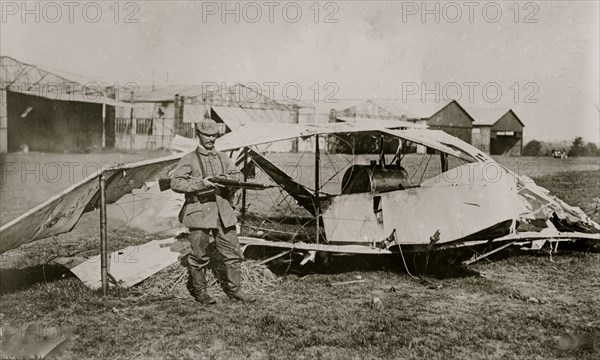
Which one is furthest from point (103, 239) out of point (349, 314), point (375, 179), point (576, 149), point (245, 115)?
point (576, 149)

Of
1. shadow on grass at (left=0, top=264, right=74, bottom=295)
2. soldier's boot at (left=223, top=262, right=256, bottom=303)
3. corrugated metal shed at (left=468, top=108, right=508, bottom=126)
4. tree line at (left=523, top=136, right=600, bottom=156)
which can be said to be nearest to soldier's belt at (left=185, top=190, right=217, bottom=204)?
soldier's boot at (left=223, top=262, right=256, bottom=303)

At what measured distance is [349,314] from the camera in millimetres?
5984

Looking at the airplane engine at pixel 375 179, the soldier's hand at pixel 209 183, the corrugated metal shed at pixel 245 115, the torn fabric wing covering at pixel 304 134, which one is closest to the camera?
the soldier's hand at pixel 209 183

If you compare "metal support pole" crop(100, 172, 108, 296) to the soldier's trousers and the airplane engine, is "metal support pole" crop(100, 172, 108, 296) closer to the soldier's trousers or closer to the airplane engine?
the soldier's trousers

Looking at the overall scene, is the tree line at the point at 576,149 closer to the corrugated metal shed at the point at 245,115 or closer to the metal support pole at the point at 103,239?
the corrugated metal shed at the point at 245,115

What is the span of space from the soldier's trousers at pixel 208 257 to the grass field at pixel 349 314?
0.93 feet

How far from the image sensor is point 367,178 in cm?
888

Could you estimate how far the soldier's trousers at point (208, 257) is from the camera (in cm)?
636

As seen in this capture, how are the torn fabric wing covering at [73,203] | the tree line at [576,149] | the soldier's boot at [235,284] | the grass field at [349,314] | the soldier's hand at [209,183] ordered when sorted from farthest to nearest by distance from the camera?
the tree line at [576,149] < the soldier's boot at [235,284] < the soldier's hand at [209,183] < the torn fabric wing covering at [73,203] < the grass field at [349,314]

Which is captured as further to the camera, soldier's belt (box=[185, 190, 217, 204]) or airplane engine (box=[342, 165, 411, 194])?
airplane engine (box=[342, 165, 411, 194])

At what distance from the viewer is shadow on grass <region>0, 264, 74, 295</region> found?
6.86 metres

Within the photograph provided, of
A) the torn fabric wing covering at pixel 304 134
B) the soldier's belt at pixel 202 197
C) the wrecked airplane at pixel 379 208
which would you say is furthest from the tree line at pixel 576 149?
the soldier's belt at pixel 202 197

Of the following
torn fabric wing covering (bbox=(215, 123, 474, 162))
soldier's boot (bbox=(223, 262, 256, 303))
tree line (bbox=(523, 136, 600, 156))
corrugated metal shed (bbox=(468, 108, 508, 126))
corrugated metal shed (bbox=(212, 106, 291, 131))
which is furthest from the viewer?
corrugated metal shed (bbox=(468, 108, 508, 126))

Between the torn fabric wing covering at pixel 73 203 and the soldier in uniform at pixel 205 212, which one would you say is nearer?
the torn fabric wing covering at pixel 73 203
